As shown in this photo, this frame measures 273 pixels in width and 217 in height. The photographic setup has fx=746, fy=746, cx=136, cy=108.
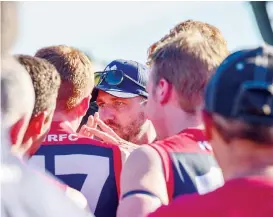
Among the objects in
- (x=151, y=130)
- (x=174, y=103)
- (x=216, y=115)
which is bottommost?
(x=151, y=130)

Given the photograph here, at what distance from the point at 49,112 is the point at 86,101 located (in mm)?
1478

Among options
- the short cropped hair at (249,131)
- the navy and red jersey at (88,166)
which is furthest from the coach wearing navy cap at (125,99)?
the short cropped hair at (249,131)

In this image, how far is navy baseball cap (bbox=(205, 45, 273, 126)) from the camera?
2176mm

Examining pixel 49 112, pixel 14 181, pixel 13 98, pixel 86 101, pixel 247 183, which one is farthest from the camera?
pixel 86 101

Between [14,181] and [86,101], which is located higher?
[14,181]

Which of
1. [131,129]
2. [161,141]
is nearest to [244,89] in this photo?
[161,141]

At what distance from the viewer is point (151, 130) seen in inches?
191

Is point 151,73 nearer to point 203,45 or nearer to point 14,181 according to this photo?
point 203,45

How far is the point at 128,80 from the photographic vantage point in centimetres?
462

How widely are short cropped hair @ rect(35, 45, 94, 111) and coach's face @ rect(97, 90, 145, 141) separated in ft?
2.86

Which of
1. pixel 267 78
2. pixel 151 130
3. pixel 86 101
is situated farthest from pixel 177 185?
pixel 151 130

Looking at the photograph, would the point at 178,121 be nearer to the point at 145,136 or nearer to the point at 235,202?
the point at 235,202

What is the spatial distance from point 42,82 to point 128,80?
2.21 metres

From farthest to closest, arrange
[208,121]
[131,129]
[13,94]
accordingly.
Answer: [131,129]
[208,121]
[13,94]
